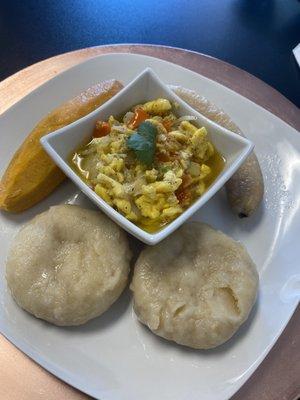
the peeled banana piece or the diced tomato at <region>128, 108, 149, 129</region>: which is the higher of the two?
the diced tomato at <region>128, 108, 149, 129</region>

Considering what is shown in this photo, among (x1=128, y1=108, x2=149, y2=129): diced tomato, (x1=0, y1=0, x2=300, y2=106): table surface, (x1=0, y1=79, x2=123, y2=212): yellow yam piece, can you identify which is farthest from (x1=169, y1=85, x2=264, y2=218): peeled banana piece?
(x1=0, y1=0, x2=300, y2=106): table surface

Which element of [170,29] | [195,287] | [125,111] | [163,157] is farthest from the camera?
[170,29]

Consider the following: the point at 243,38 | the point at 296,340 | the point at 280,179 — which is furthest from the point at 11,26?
the point at 296,340

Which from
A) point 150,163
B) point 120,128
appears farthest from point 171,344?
point 120,128

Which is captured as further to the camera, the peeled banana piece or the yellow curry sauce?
the peeled banana piece

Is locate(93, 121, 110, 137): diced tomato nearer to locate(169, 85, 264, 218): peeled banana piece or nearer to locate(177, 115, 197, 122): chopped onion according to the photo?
locate(177, 115, 197, 122): chopped onion

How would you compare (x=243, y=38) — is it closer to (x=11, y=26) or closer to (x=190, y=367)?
(x=11, y=26)

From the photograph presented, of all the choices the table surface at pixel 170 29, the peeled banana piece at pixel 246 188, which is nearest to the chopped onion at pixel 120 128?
the peeled banana piece at pixel 246 188

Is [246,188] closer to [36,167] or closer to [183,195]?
[183,195]
